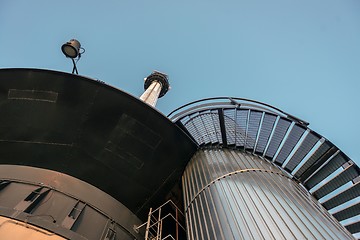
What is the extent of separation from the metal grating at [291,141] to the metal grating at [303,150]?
0.24 meters

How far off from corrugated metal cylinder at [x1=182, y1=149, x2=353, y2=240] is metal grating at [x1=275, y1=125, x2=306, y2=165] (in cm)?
179

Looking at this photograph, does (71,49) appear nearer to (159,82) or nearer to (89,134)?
(89,134)

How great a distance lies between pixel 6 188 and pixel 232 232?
6.80 meters

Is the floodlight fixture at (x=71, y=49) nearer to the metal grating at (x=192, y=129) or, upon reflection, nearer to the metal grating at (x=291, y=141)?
the metal grating at (x=192, y=129)

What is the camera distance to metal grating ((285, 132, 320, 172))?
408 inches

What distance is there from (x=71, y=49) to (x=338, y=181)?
10368 mm

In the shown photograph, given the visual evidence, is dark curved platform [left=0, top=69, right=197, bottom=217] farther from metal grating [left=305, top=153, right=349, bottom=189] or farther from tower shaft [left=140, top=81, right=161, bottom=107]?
tower shaft [left=140, top=81, right=161, bottom=107]

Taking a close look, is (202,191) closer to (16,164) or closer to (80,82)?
(80,82)

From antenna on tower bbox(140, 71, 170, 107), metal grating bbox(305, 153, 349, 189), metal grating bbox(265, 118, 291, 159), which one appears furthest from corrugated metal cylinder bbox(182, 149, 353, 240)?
antenna on tower bbox(140, 71, 170, 107)

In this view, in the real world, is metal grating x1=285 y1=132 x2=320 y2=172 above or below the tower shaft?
below

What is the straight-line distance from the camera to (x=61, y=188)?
8922mm

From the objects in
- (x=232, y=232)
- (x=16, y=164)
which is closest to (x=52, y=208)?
(x=16, y=164)

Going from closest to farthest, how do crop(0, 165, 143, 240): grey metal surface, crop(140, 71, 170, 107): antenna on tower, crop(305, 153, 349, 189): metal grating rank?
1. crop(0, 165, 143, 240): grey metal surface
2. crop(305, 153, 349, 189): metal grating
3. crop(140, 71, 170, 107): antenna on tower

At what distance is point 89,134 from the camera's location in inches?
381
